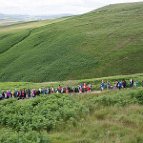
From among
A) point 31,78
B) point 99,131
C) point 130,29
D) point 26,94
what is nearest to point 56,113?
point 99,131

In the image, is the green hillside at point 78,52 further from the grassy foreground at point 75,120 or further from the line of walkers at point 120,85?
the grassy foreground at point 75,120

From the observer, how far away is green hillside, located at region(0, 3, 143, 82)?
77750 mm

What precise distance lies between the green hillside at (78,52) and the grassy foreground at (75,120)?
45239mm

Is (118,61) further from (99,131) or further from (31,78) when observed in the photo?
(99,131)

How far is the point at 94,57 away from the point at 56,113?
5900 cm

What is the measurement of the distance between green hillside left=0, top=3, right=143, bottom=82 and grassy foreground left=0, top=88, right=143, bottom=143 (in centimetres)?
4524

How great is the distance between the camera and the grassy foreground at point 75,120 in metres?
19.8

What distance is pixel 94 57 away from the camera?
82938 mm

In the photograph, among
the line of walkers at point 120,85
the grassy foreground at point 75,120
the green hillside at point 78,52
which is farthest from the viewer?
the green hillside at point 78,52

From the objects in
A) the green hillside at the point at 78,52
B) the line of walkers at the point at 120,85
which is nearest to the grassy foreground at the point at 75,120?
the line of walkers at the point at 120,85

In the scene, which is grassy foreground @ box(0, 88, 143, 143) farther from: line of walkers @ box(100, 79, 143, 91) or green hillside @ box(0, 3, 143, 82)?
green hillside @ box(0, 3, 143, 82)

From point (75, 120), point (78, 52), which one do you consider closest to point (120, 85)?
point (75, 120)

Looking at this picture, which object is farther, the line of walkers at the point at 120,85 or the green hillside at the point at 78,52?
the green hillside at the point at 78,52

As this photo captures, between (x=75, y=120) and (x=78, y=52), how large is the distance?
214 feet
